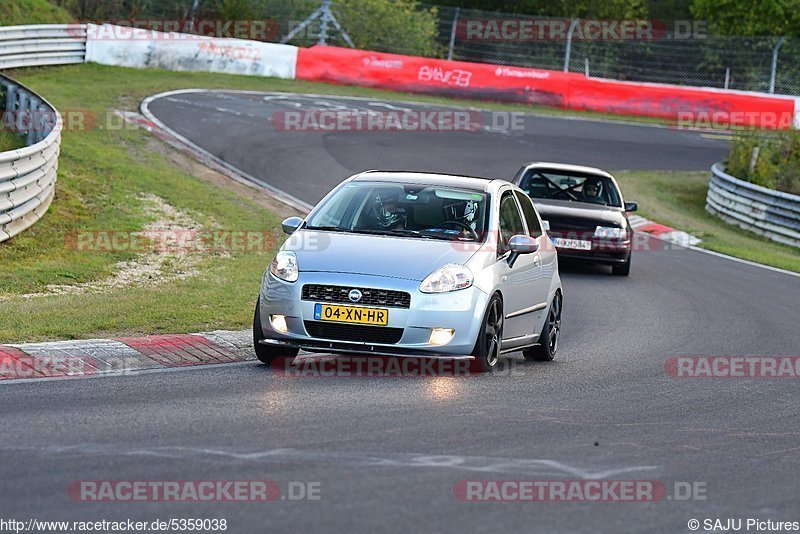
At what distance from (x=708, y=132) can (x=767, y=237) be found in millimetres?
Answer: 13104

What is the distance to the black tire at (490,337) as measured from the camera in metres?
9.90

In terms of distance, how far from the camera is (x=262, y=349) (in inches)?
394

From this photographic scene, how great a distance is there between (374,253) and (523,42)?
1250 inches

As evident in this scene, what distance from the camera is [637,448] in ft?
25.1

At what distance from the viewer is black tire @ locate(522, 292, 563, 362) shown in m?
11.7

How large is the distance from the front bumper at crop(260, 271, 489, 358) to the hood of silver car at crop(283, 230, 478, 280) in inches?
4.0

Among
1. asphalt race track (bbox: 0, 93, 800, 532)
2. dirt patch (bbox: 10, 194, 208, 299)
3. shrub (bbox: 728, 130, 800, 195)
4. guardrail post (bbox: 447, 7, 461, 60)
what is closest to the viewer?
asphalt race track (bbox: 0, 93, 800, 532)

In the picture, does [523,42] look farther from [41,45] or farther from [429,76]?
[41,45]

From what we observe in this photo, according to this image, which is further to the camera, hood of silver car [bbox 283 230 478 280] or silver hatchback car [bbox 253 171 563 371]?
hood of silver car [bbox 283 230 478 280]

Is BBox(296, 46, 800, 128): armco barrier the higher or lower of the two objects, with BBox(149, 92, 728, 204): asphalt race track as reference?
higher

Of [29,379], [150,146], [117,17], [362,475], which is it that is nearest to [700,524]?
[362,475]

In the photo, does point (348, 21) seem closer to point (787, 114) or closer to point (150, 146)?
point (787, 114)

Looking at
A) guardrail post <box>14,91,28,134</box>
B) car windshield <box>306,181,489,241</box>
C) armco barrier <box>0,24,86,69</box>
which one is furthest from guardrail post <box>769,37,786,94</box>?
car windshield <box>306,181,489,241</box>

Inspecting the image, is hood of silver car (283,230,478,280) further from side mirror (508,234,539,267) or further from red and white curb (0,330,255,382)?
red and white curb (0,330,255,382)
